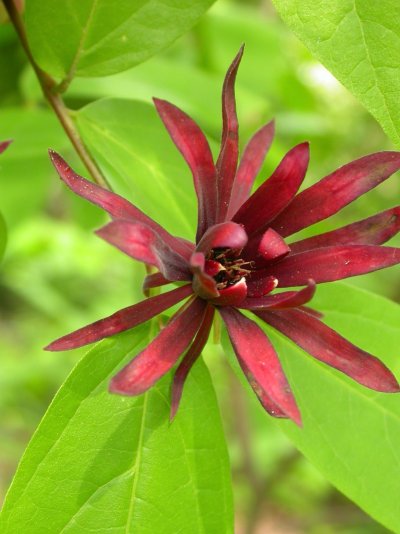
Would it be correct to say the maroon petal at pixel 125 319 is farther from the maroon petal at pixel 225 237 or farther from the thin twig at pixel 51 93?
the thin twig at pixel 51 93

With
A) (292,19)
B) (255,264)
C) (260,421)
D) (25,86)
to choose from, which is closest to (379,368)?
(255,264)

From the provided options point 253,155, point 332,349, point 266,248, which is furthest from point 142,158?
point 332,349

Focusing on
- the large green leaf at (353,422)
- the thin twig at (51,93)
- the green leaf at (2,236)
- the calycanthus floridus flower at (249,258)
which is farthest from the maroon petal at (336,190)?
the green leaf at (2,236)

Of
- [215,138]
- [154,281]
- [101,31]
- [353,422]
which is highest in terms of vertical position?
[215,138]

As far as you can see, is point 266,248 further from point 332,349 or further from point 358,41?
point 358,41

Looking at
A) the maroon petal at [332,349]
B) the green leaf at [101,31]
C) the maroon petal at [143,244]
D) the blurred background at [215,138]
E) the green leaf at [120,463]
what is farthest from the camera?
the blurred background at [215,138]

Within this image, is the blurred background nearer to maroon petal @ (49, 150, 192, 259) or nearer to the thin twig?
the thin twig

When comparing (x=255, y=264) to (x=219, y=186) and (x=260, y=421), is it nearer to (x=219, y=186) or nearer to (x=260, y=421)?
(x=219, y=186)

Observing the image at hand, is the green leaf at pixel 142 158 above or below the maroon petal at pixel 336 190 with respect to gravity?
above
